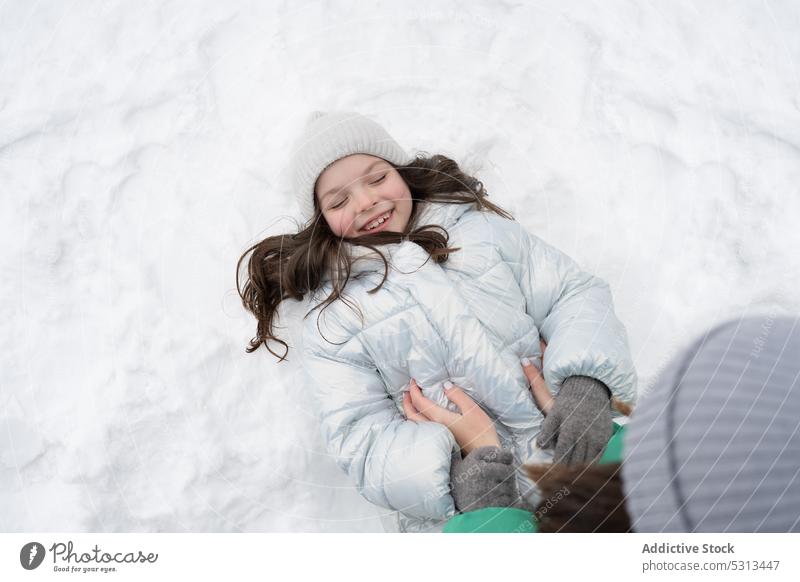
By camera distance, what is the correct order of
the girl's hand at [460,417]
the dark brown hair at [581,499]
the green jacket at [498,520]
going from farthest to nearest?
the girl's hand at [460,417], the green jacket at [498,520], the dark brown hair at [581,499]

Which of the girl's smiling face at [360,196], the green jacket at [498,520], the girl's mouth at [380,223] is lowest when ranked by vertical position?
the green jacket at [498,520]

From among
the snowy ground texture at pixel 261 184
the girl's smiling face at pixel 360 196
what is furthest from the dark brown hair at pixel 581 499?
the girl's smiling face at pixel 360 196

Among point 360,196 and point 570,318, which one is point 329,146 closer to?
point 360,196

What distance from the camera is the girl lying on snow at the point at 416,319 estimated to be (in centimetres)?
75

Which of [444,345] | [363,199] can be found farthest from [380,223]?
[444,345]

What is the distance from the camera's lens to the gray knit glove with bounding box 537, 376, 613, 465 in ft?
2.39

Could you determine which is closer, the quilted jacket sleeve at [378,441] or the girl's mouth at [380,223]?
the quilted jacket sleeve at [378,441]

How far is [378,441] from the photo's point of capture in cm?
75

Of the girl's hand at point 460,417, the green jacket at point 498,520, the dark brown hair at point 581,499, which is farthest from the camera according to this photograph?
the girl's hand at point 460,417

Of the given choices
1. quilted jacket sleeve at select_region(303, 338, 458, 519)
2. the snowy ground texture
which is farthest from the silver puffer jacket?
the snowy ground texture

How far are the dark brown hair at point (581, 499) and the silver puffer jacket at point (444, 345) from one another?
0.04 m

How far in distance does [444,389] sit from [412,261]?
0.18m

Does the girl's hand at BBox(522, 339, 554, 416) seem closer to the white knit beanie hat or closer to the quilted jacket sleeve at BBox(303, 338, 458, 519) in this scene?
the quilted jacket sleeve at BBox(303, 338, 458, 519)

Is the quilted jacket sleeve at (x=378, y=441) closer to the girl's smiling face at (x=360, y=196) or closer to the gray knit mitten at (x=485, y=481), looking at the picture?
the gray knit mitten at (x=485, y=481)
